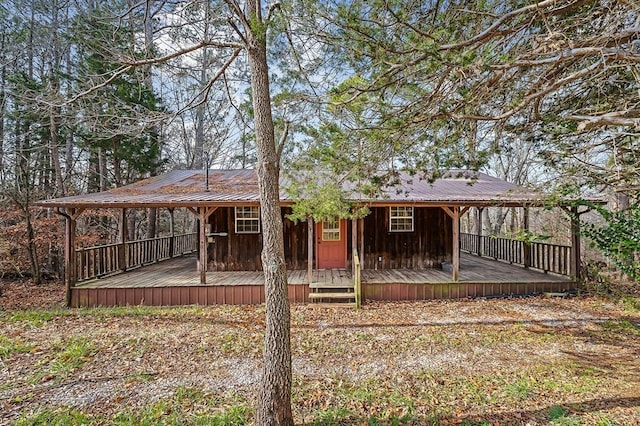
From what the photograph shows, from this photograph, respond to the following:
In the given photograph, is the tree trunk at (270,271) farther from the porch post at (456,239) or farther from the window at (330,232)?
the window at (330,232)

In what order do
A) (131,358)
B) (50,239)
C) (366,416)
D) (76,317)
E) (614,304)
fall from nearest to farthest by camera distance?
(366,416)
(131,358)
(76,317)
(614,304)
(50,239)

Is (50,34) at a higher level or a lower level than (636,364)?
higher

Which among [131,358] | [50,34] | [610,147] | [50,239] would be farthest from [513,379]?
[50,34]

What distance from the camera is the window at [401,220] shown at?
33.6 ft

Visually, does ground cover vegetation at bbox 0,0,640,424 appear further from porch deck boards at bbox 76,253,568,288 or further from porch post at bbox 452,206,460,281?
porch deck boards at bbox 76,253,568,288

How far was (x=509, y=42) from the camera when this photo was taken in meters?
4.19

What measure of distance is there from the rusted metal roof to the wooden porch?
216 cm

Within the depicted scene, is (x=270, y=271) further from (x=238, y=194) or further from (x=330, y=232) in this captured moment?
(x=330, y=232)

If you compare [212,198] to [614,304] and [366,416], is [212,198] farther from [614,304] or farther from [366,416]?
[614,304]

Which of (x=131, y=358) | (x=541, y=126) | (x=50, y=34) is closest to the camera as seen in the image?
(x=131, y=358)

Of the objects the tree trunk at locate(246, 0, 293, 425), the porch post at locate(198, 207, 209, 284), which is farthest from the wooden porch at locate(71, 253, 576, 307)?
the tree trunk at locate(246, 0, 293, 425)

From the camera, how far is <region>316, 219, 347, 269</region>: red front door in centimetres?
1027

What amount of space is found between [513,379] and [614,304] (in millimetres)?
5867

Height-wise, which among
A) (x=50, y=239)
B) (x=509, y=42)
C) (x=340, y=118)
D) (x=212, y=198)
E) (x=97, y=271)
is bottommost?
(x=97, y=271)
